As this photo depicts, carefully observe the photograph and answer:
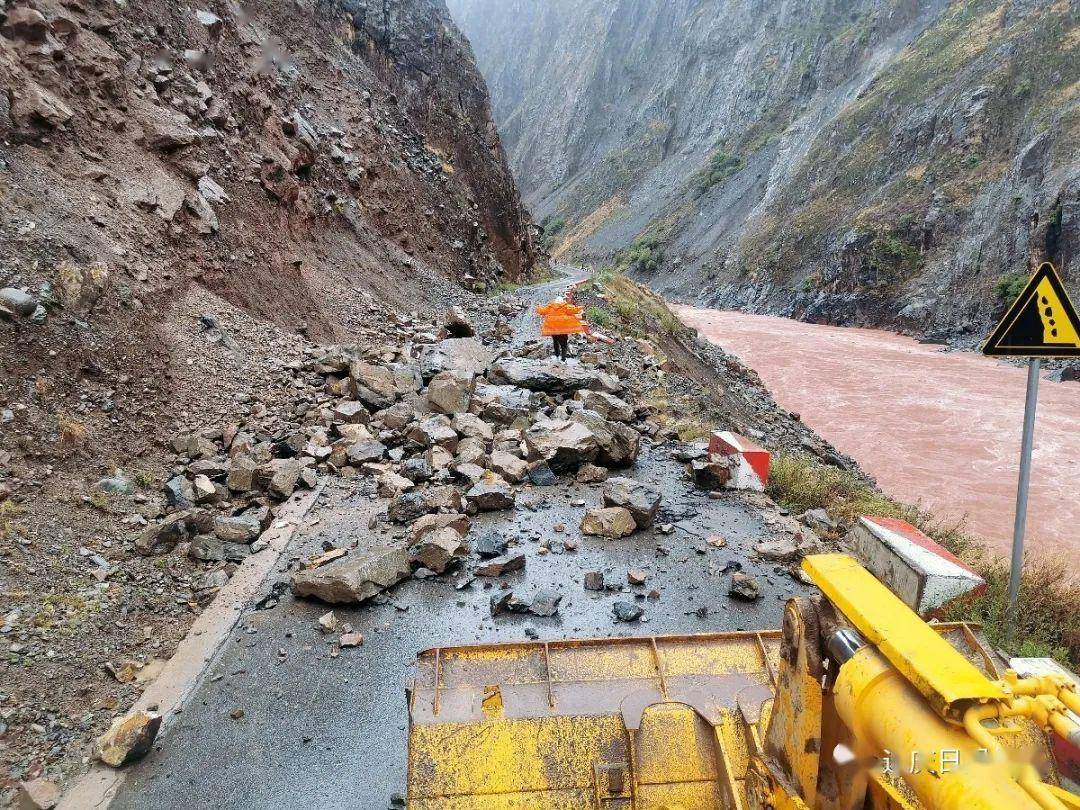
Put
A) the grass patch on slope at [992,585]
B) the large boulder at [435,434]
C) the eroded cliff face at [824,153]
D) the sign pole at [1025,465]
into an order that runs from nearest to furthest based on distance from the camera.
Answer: the sign pole at [1025,465], the grass patch on slope at [992,585], the large boulder at [435,434], the eroded cliff face at [824,153]

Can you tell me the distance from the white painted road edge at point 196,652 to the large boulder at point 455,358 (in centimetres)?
314

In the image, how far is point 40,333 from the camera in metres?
5.47

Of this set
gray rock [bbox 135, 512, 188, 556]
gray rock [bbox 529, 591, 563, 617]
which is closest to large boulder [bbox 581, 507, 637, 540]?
gray rock [bbox 529, 591, 563, 617]

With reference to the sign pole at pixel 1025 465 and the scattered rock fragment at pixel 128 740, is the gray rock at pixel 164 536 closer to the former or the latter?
the scattered rock fragment at pixel 128 740

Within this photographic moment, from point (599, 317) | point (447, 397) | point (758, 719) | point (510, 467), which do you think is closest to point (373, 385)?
point (447, 397)

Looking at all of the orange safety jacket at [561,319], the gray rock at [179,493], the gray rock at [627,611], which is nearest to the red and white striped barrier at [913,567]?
the gray rock at [627,611]

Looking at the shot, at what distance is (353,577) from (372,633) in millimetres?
411

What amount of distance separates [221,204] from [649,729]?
9.31 meters

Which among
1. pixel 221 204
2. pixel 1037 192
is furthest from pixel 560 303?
pixel 1037 192

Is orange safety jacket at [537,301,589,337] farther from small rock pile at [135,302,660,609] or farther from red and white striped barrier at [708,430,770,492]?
red and white striped barrier at [708,430,770,492]

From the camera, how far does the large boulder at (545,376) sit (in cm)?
823

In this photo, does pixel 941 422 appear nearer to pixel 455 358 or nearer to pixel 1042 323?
pixel 455 358

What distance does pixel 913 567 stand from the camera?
3.73m

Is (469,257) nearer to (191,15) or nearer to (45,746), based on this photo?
(191,15)
